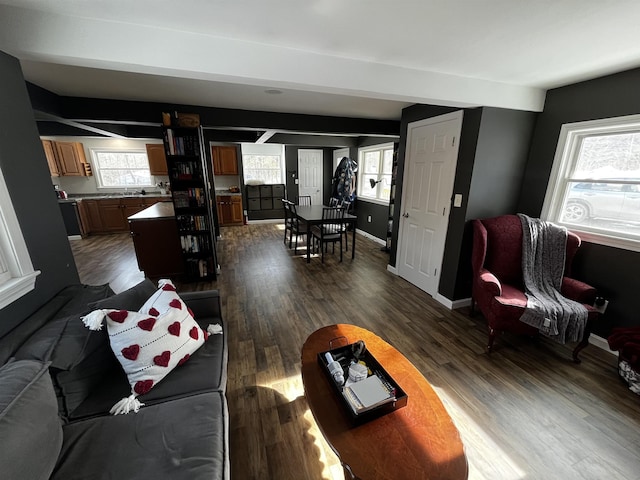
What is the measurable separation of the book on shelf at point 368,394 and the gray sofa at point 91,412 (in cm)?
52

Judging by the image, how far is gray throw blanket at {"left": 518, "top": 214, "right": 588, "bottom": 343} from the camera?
1839mm

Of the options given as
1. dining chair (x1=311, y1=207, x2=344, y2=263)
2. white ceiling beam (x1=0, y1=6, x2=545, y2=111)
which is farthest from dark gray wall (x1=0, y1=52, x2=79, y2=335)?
dining chair (x1=311, y1=207, x2=344, y2=263)

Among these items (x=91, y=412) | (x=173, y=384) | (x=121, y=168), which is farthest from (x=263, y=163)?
(x=91, y=412)

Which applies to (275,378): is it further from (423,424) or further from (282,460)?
(423,424)

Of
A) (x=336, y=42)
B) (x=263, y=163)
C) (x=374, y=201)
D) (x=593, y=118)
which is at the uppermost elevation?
(x=336, y=42)

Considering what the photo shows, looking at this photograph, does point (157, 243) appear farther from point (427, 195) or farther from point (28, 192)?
point (427, 195)

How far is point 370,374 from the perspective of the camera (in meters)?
1.23

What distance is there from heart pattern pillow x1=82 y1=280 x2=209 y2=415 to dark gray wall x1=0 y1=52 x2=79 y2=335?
49 cm

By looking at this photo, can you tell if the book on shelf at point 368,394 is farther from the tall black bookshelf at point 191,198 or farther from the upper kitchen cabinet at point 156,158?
the upper kitchen cabinet at point 156,158

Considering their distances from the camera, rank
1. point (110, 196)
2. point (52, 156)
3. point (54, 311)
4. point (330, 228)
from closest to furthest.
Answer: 1. point (54, 311)
2. point (330, 228)
3. point (52, 156)
4. point (110, 196)

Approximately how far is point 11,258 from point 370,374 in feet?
6.00

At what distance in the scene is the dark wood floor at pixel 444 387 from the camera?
1.29m

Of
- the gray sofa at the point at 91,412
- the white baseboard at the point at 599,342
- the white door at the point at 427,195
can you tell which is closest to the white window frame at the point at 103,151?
the gray sofa at the point at 91,412

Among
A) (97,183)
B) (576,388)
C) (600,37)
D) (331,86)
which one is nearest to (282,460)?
(576,388)
